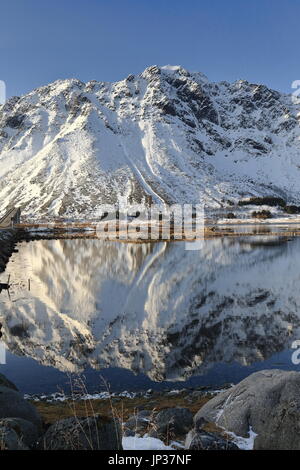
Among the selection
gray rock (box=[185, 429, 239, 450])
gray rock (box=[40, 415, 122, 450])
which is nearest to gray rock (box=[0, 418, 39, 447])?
gray rock (box=[40, 415, 122, 450])

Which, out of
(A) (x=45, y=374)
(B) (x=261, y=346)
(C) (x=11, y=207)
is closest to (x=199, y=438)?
(A) (x=45, y=374)

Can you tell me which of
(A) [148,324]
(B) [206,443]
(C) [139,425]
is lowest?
(A) [148,324]

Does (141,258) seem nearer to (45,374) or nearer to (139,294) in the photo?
(139,294)

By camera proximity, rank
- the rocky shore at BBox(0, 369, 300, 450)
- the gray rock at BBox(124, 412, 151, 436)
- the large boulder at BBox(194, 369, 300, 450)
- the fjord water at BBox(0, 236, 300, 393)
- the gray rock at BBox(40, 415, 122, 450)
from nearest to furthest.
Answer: the gray rock at BBox(40, 415, 122, 450) → the rocky shore at BBox(0, 369, 300, 450) → the large boulder at BBox(194, 369, 300, 450) → the gray rock at BBox(124, 412, 151, 436) → the fjord water at BBox(0, 236, 300, 393)

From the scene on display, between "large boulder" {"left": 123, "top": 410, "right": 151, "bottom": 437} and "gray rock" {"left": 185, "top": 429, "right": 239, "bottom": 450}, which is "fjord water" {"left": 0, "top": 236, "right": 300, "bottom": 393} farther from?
"gray rock" {"left": 185, "top": 429, "right": 239, "bottom": 450}

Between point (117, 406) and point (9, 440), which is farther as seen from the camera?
point (117, 406)

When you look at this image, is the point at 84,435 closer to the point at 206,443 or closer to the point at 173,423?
the point at 206,443

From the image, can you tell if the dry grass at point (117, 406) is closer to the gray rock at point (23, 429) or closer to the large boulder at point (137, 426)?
the large boulder at point (137, 426)

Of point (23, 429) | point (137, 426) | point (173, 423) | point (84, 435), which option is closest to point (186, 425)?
point (173, 423)

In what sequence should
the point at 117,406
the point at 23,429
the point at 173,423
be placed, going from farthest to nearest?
the point at 117,406, the point at 173,423, the point at 23,429
